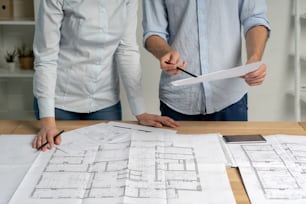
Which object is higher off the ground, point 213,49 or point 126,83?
point 213,49

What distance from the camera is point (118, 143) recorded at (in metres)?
1.26

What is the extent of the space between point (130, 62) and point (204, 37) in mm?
279

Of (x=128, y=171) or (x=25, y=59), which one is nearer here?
(x=128, y=171)

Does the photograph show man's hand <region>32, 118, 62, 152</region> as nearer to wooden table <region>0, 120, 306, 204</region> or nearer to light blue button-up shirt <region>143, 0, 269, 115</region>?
→ wooden table <region>0, 120, 306, 204</region>

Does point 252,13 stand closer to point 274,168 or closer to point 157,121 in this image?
point 157,121

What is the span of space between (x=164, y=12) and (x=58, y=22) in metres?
0.38

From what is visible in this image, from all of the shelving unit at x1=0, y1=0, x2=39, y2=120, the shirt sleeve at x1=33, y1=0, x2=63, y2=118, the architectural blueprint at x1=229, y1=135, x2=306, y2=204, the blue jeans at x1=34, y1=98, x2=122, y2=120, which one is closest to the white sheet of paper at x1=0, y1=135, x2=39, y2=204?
the shirt sleeve at x1=33, y1=0, x2=63, y2=118

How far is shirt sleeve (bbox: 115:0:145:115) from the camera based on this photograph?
158 cm

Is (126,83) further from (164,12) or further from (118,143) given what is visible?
(118,143)

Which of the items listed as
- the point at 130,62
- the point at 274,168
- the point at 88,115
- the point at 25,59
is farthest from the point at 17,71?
the point at 274,168

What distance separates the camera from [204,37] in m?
1.52

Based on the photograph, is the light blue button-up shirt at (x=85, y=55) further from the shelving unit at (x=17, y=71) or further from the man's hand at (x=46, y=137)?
the shelving unit at (x=17, y=71)

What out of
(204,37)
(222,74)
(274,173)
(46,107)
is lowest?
(274,173)

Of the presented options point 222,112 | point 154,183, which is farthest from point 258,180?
point 222,112
